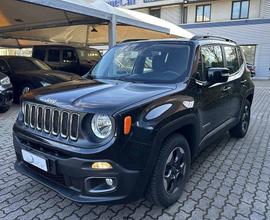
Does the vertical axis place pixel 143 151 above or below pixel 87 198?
above

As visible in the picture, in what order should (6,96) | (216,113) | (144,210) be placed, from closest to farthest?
1. (144,210)
2. (216,113)
3. (6,96)

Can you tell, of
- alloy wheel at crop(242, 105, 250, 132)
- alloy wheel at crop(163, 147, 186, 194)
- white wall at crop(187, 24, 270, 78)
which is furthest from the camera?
white wall at crop(187, 24, 270, 78)

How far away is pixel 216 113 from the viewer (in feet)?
12.5

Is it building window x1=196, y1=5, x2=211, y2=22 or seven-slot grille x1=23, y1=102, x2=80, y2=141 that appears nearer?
seven-slot grille x1=23, y1=102, x2=80, y2=141

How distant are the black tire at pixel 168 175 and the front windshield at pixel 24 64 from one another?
7418mm

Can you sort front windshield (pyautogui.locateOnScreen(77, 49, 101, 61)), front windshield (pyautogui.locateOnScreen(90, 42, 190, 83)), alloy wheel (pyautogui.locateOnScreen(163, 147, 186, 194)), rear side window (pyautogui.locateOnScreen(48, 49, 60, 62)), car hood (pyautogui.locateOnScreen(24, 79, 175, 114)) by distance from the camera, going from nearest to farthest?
car hood (pyautogui.locateOnScreen(24, 79, 175, 114)) → alloy wheel (pyautogui.locateOnScreen(163, 147, 186, 194)) → front windshield (pyautogui.locateOnScreen(90, 42, 190, 83)) → front windshield (pyautogui.locateOnScreen(77, 49, 101, 61)) → rear side window (pyautogui.locateOnScreen(48, 49, 60, 62))

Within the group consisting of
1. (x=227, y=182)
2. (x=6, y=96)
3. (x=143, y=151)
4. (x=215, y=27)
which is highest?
(x=215, y=27)

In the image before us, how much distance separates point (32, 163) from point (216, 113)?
245 cm

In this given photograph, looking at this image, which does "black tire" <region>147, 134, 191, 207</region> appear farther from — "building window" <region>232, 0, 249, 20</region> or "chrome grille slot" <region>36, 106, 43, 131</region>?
"building window" <region>232, 0, 249, 20</region>

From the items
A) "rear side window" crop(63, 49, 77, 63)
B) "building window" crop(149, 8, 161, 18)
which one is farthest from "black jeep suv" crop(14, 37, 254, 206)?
"building window" crop(149, 8, 161, 18)

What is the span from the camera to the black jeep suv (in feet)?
7.60

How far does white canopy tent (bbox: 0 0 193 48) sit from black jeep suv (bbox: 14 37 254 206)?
4.38 m

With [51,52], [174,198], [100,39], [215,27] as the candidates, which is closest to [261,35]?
[215,27]

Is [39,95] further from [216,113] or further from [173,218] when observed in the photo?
[216,113]
